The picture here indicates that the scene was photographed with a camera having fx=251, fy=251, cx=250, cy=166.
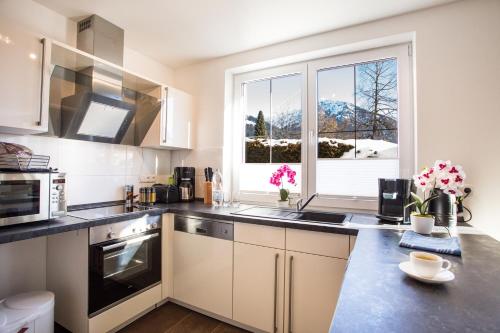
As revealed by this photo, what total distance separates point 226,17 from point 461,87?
1.73m

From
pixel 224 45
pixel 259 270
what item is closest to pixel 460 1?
pixel 224 45

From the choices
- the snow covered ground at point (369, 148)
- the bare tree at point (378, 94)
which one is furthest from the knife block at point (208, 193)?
the bare tree at point (378, 94)

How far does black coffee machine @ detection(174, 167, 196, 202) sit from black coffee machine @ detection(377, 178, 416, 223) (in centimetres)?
176

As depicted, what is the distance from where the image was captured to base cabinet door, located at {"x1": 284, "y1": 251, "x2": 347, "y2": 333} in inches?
59.9

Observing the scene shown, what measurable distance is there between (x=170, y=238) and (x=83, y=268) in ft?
2.20

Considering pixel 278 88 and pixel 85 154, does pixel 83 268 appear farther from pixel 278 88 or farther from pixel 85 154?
pixel 278 88

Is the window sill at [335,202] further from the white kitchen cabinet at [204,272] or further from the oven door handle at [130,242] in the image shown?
the oven door handle at [130,242]

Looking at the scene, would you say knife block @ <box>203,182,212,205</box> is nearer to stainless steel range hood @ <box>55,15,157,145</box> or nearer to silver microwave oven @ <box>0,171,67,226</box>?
stainless steel range hood @ <box>55,15,157,145</box>

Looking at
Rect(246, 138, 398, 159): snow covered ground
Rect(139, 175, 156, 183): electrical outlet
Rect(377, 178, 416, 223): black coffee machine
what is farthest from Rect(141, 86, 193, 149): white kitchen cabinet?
Rect(377, 178, 416, 223): black coffee machine

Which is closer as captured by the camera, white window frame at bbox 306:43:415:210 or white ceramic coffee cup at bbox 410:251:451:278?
white ceramic coffee cup at bbox 410:251:451:278

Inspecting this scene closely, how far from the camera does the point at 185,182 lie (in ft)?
8.55

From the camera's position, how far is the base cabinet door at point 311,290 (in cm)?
152

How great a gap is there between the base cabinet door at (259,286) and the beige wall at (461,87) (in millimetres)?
1273

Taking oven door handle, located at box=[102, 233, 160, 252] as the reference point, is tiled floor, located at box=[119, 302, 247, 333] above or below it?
below
